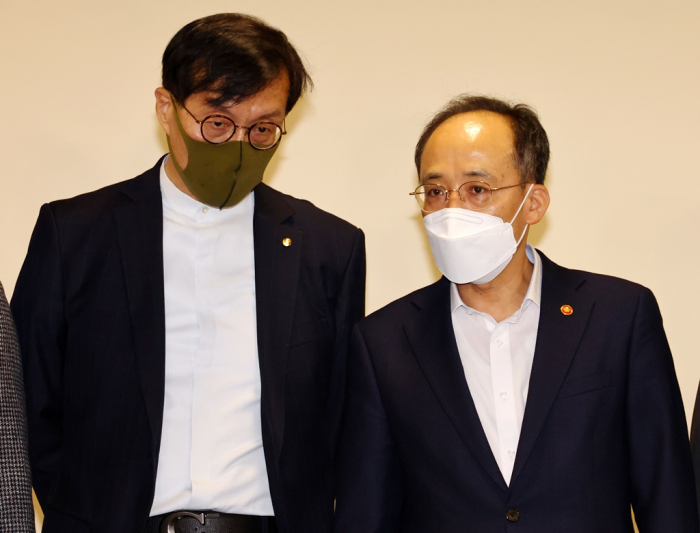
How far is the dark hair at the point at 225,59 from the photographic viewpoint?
7.88ft

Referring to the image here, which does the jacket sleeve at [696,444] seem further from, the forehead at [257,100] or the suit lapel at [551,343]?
the forehead at [257,100]

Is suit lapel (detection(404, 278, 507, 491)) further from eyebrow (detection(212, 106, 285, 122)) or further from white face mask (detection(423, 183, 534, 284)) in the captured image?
eyebrow (detection(212, 106, 285, 122))

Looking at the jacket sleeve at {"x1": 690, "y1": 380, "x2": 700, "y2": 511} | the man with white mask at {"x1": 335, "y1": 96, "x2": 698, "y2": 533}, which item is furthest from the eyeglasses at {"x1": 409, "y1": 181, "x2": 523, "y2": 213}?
the jacket sleeve at {"x1": 690, "y1": 380, "x2": 700, "y2": 511}

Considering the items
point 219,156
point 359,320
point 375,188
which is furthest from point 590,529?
point 375,188

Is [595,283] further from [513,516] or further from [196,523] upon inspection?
[196,523]

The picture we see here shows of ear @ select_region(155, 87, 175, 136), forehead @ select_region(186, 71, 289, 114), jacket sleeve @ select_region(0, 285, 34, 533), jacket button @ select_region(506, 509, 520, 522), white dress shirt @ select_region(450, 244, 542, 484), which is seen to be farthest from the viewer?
ear @ select_region(155, 87, 175, 136)

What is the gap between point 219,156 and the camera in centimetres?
239

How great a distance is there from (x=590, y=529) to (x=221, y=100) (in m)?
1.44

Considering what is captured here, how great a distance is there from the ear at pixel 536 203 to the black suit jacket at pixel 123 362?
639mm

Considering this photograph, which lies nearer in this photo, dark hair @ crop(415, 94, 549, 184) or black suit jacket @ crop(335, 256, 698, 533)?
black suit jacket @ crop(335, 256, 698, 533)

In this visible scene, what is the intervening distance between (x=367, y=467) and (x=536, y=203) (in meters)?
0.88

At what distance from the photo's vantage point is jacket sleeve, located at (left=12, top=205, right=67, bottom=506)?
2.40 m

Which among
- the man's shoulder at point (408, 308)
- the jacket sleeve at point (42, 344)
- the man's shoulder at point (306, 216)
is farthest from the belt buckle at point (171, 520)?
the man's shoulder at point (306, 216)

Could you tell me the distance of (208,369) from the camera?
7.89 feet
